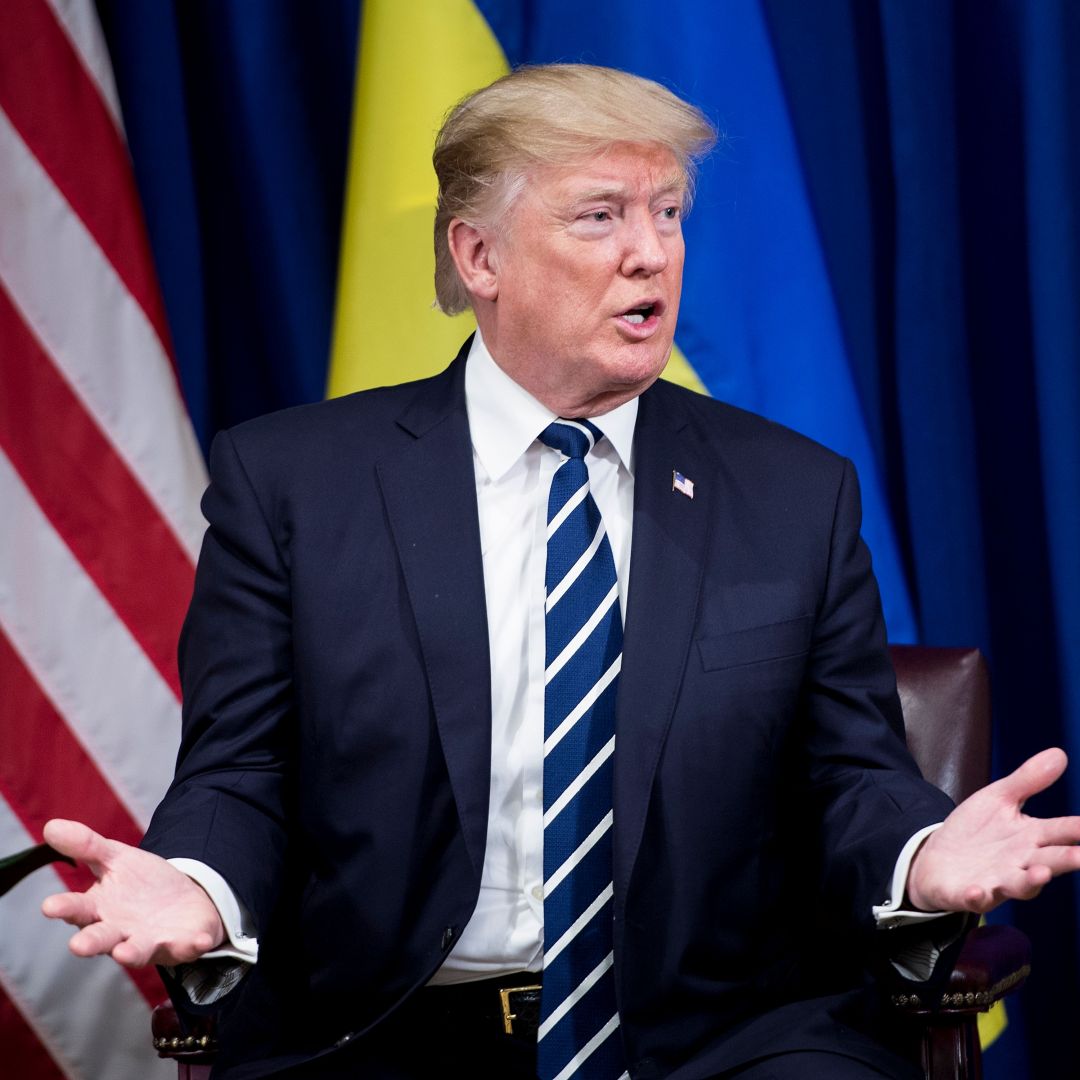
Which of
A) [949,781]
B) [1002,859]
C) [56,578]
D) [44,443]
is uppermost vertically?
[44,443]

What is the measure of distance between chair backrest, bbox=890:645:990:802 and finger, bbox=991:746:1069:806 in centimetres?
57

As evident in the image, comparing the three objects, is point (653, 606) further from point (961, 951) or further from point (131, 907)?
point (131, 907)

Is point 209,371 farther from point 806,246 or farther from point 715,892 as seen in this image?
point 715,892

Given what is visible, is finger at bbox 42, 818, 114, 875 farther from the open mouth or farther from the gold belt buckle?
the open mouth

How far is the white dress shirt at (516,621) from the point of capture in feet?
5.63

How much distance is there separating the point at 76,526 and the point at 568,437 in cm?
88

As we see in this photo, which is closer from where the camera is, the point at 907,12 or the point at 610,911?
the point at 610,911

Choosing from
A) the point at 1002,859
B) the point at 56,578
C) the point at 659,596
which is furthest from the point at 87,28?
the point at 1002,859

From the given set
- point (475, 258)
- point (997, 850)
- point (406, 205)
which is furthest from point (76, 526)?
point (997, 850)

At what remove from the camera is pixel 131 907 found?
1.40 meters

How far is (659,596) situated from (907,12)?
1.23 metres

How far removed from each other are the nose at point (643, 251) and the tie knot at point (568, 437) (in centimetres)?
18

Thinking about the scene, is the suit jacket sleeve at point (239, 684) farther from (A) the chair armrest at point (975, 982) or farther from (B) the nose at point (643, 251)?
(A) the chair armrest at point (975, 982)

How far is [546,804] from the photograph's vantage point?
67.1 inches
